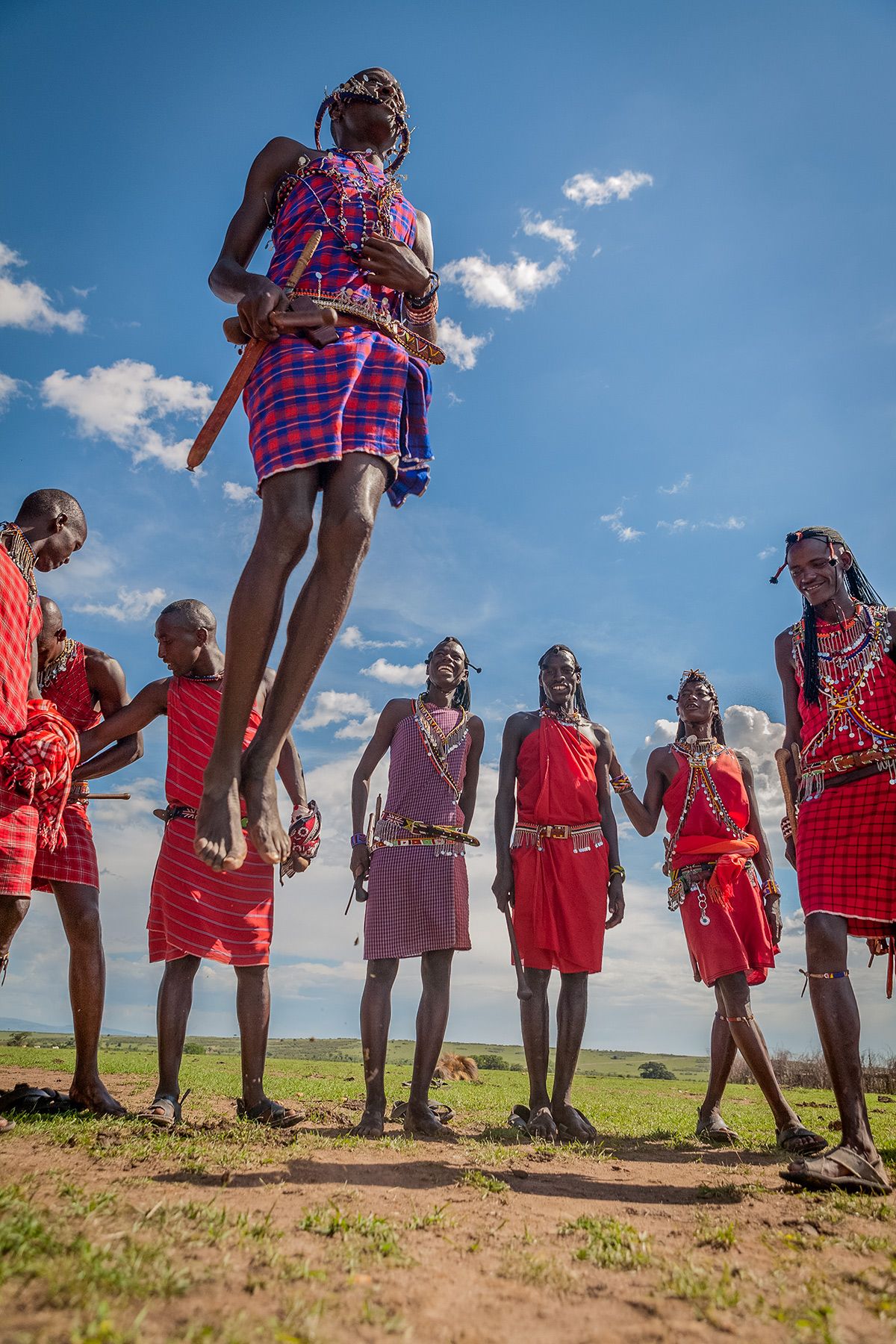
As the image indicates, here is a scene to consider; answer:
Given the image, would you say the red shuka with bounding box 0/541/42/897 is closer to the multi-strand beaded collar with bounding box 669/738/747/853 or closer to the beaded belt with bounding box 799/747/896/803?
the beaded belt with bounding box 799/747/896/803

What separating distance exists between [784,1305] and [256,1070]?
3891 millimetres

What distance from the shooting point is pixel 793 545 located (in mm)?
5336

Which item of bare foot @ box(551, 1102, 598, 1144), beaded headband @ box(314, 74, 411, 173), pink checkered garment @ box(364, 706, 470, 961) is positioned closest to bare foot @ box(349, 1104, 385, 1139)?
pink checkered garment @ box(364, 706, 470, 961)

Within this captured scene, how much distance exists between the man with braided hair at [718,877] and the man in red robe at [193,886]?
293 centimetres

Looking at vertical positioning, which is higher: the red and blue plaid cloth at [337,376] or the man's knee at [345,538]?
the red and blue plaid cloth at [337,376]

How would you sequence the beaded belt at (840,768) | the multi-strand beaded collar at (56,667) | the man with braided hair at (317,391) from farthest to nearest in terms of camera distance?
the multi-strand beaded collar at (56,667) → the beaded belt at (840,768) → the man with braided hair at (317,391)

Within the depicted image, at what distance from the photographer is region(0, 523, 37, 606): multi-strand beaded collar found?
4762mm

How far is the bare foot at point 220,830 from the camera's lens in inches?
116

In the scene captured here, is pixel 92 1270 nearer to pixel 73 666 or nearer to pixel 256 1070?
pixel 256 1070

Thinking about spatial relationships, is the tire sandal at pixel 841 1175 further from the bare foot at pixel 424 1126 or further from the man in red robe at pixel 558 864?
the man in red robe at pixel 558 864

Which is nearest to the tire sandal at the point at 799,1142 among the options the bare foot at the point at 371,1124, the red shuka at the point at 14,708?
the bare foot at the point at 371,1124

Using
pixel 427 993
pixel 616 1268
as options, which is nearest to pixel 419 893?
pixel 427 993

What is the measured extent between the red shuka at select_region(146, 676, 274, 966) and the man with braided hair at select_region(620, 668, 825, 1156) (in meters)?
3.02

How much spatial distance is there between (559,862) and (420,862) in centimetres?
121
